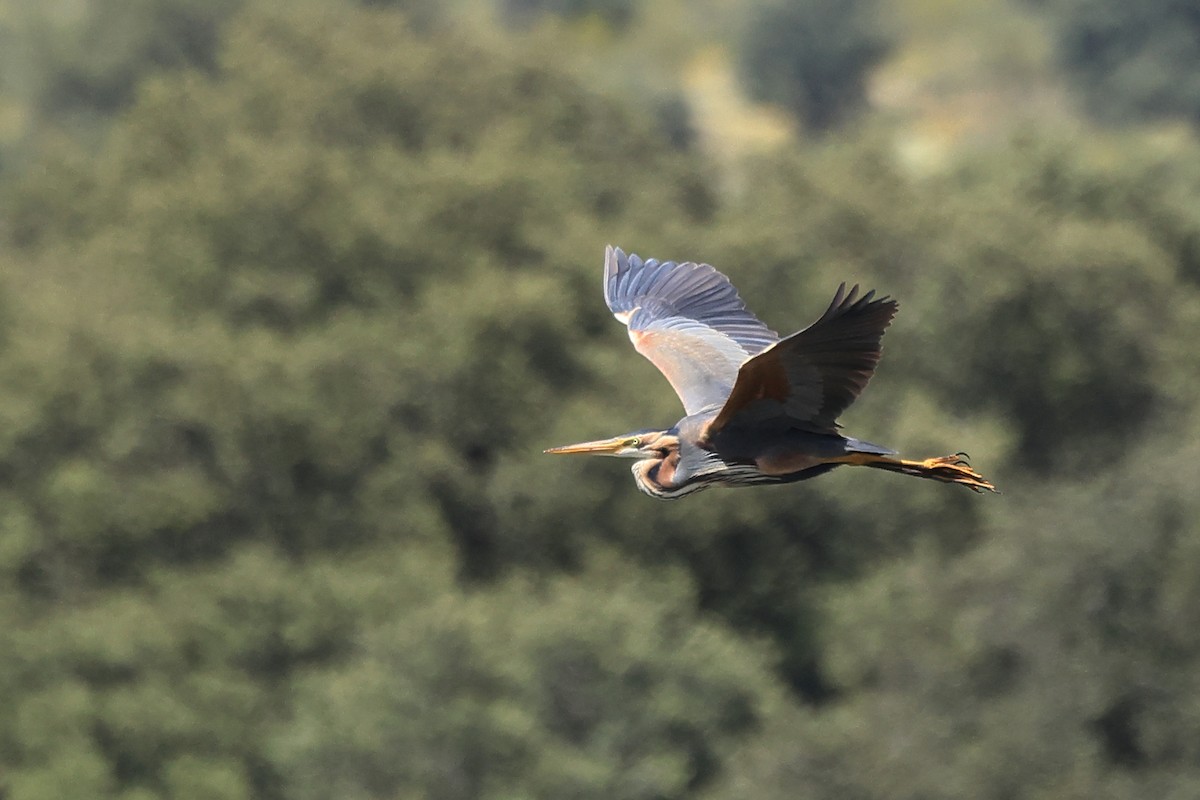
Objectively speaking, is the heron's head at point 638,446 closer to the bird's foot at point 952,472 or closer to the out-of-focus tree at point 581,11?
the bird's foot at point 952,472

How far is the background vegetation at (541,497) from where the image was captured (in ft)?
92.4

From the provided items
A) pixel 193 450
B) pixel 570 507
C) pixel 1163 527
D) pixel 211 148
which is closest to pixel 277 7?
pixel 211 148

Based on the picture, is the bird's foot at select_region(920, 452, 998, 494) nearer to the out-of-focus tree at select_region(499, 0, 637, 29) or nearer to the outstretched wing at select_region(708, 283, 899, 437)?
the outstretched wing at select_region(708, 283, 899, 437)

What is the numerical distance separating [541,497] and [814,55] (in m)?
64.2

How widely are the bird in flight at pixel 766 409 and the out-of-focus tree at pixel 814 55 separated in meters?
78.7

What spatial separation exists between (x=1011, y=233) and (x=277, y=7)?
20908mm

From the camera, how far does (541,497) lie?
3212 cm

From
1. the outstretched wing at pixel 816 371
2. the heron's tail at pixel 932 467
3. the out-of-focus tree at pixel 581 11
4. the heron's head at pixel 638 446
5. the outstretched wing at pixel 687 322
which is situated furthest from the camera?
the out-of-focus tree at pixel 581 11

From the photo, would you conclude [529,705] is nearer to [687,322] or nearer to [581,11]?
[687,322]

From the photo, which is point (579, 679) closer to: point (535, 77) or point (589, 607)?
point (589, 607)

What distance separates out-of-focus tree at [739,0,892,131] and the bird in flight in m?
78.7

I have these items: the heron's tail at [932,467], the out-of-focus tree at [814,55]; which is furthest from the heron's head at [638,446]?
the out-of-focus tree at [814,55]

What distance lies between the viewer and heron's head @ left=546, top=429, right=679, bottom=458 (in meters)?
10.6

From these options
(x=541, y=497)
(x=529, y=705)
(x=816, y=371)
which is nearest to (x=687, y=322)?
(x=816, y=371)
